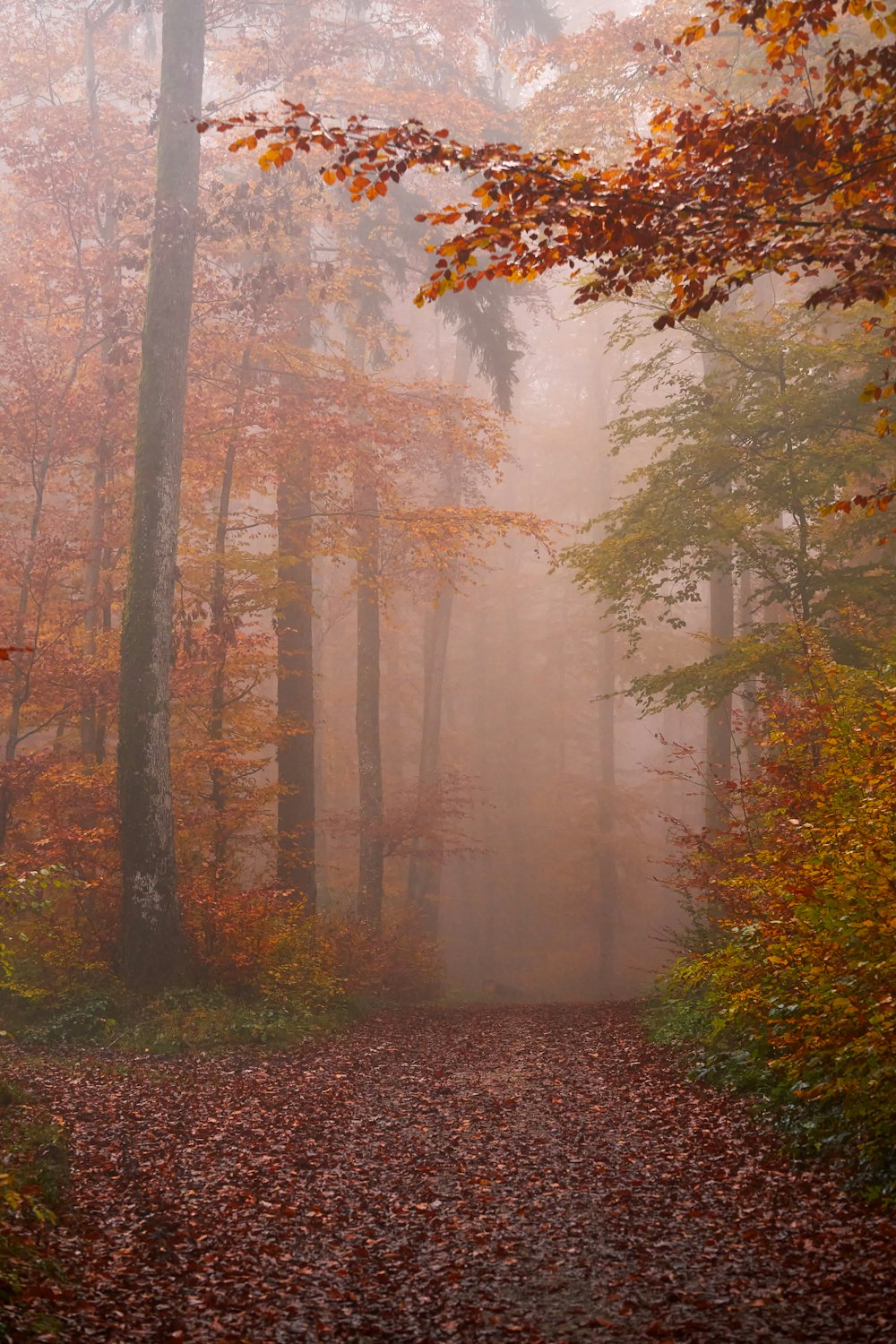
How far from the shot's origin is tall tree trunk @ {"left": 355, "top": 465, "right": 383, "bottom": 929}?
15.8 m

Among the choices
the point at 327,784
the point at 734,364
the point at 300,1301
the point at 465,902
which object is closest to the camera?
the point at 300,1301

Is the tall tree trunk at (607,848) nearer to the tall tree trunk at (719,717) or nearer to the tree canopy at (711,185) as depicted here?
the tall tree trunk at (719,717)

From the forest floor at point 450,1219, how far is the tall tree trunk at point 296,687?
19.8 ft

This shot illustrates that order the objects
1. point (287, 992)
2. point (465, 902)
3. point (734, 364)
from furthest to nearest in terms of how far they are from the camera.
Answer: point (465, 902), point (734, 364), point (287, 992)

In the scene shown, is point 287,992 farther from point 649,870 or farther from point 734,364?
point 649,870

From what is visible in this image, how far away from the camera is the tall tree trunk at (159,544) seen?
10.2m

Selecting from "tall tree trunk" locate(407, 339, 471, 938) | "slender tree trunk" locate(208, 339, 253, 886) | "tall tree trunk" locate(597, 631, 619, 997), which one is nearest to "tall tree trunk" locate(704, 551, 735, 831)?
"tall tree trunk" locate(407, 339, 471, 938)

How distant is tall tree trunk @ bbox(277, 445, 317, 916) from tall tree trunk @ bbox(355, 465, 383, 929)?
0.98 meters

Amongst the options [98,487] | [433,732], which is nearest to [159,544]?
[98,487]

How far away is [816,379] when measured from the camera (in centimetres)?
1206

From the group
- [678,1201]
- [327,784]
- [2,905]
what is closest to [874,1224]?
[678,1201]

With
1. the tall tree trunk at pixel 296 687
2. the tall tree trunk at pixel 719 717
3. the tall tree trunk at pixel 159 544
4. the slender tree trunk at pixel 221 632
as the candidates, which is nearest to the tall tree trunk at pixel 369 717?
the tall tree trunk at pixel 296 687

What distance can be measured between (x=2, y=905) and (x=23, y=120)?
43.6 feet

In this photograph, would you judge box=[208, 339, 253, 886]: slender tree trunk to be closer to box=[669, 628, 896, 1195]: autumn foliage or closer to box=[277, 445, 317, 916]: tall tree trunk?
box=[277, 445, 317, 916]: tall tree trunk
